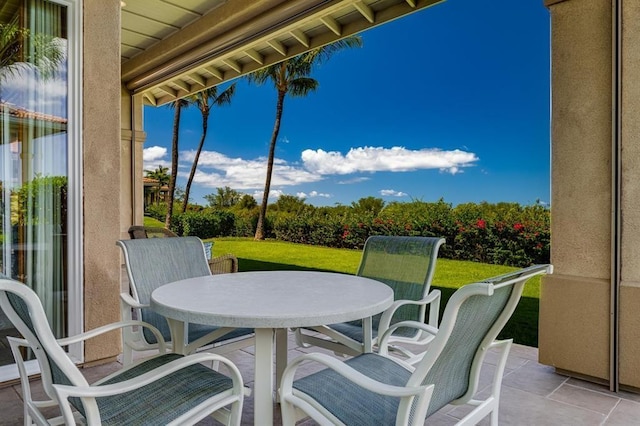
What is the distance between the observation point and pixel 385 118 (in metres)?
10.2

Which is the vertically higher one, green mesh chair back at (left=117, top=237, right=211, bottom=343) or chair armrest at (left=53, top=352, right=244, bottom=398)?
green mesh chair back at (left=117, top=237, right=211, bottom=343)

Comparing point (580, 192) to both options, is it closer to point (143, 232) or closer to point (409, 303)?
point (409, 303)

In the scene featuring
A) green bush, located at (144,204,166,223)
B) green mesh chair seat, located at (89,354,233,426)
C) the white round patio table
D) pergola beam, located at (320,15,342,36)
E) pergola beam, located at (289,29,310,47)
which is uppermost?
pergola beam, located at (289,29,310,47)

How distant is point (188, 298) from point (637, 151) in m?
2.89

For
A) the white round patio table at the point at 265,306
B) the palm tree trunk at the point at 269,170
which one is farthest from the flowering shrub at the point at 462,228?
the white round patio table at the point at 265,306

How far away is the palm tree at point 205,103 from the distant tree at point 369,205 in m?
5.68

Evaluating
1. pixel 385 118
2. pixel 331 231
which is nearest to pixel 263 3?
pixel 385 118

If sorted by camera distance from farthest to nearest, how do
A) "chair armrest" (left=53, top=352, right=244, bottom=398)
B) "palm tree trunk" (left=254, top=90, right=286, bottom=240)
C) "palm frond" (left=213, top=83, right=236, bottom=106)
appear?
"palm frond" (left=213, top=83, right=236, bottom=106), "palm tree trunk" (left=254, top=90, right=286, bottom=240), "chair armrest" (left=53, top=352, right=244, bottom=398)

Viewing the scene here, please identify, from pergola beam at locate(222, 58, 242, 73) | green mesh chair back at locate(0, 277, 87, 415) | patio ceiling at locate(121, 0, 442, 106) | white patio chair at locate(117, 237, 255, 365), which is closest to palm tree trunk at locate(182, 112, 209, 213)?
patio ceiling at locate(121, 0, 442, 106)

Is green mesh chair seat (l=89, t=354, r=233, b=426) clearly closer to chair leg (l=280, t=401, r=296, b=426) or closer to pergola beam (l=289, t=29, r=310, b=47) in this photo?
chair leg (l=280, t=401, r=296, b=426)

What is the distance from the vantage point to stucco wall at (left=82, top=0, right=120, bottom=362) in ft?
10.5

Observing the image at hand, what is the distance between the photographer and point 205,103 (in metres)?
13.3

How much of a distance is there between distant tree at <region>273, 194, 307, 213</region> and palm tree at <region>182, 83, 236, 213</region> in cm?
322

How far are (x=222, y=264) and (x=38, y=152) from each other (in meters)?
1.80
